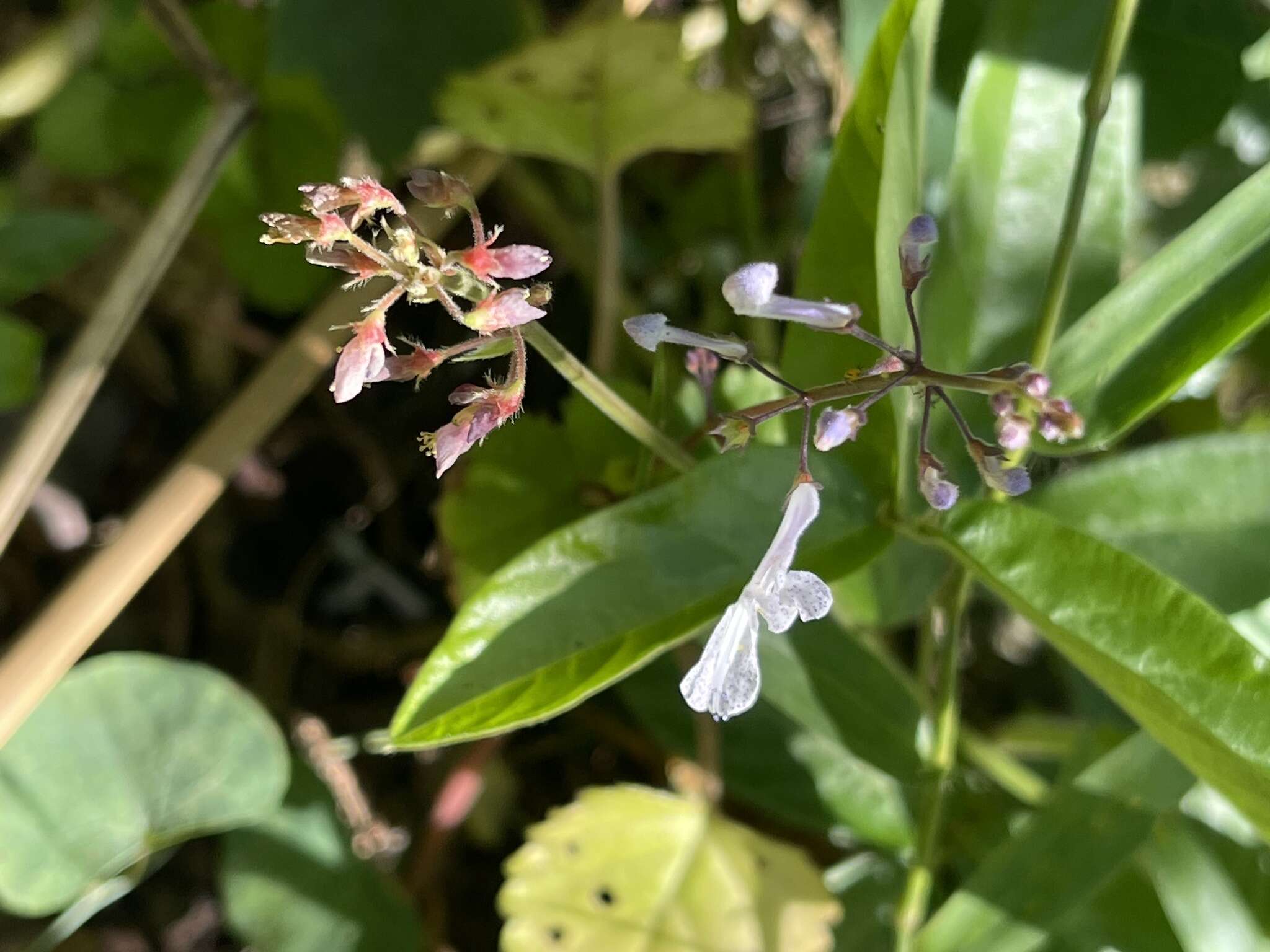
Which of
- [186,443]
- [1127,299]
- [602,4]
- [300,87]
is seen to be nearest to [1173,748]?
[1127,299]

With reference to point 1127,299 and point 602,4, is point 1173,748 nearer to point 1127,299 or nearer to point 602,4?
point 1127,299

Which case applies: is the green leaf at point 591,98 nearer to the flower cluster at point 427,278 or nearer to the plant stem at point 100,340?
the plant stem at point 100,340

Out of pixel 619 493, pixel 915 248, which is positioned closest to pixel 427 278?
pixel 915 248

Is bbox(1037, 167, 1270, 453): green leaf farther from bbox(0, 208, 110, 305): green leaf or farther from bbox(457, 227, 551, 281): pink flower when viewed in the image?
bbox(0, 208, 110, 305): green leaf

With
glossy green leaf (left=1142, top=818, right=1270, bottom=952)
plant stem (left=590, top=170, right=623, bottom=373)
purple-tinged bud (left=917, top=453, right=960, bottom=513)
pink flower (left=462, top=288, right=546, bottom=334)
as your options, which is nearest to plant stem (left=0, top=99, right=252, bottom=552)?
plant stem (left=590, top=170, right=623, bottom=373)

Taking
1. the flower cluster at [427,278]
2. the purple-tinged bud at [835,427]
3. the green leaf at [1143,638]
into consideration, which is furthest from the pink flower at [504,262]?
the green leaf at [1143,638]

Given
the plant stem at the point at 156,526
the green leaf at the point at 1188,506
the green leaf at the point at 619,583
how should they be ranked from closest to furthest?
the green leaf at the point at 619,583
the green leaf at the point at 1188,506
the plant stem at the point at 156,526

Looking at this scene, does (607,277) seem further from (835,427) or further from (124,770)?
(124,770)
